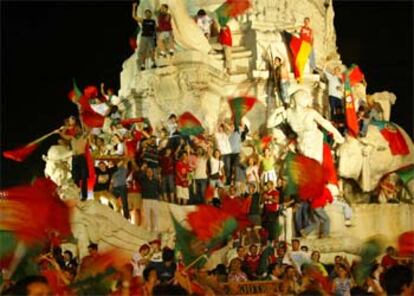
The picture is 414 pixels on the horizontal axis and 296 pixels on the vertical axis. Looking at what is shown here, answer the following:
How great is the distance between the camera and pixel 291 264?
51.1 ft

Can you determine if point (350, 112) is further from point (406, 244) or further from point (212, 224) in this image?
point (212, 224)

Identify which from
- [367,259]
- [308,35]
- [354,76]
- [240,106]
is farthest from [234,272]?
[354,76]

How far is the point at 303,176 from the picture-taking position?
63.6ft

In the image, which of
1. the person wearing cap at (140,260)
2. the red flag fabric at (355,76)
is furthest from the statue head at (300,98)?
the person wearing cap at (140,260)

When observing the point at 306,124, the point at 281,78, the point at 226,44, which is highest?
the point at 226,44

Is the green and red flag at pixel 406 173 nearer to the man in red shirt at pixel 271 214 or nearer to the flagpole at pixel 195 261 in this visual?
the man in red shirt at pixel 271 214

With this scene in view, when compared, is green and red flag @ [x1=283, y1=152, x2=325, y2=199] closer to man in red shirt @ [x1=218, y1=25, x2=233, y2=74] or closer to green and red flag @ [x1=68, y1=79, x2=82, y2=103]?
man in red shirt @ [x1=218, y1=25, x2=233, y2=74]

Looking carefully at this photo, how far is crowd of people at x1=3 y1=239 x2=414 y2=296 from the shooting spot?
13492 millimetres

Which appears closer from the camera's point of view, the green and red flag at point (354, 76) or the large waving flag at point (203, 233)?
the large waving flag at point (203, 233)

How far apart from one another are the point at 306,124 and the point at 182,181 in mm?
3336

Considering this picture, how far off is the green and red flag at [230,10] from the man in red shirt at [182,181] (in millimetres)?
4962

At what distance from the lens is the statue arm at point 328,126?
811 inches

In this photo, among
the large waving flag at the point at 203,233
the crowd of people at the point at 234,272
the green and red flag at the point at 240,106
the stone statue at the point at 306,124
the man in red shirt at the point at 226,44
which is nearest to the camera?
the crowd of people at the point at 234,272

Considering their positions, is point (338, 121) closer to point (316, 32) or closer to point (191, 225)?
point (316, 32)
